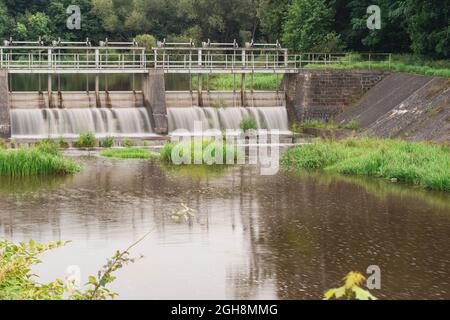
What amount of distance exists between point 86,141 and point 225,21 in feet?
147

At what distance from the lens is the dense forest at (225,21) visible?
61531mm

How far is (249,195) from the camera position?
1220 inches

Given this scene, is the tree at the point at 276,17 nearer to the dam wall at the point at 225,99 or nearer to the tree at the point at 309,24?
the tree at the point at 309,24

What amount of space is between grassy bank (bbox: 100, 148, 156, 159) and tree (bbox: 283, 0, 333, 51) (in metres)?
24.7

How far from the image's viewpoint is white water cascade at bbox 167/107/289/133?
160ft

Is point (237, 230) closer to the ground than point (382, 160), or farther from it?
closer to the ground

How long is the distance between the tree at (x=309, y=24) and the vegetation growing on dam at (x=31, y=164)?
3083cm

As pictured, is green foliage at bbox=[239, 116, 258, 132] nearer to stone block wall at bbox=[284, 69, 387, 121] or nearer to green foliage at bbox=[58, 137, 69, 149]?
stone block wall at bbox=[284, 69, 387, 121]

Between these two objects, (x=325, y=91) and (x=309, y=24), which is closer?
(x=325, y=91)

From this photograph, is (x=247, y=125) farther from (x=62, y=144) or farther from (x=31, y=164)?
(x=31, y=164)

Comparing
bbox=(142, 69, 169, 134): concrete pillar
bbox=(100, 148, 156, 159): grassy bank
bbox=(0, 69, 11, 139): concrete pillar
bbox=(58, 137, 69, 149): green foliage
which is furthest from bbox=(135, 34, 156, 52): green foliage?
bbox=(100, 148, 156, 159): grassy bank

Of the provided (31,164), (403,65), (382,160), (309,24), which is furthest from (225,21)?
(31,164)

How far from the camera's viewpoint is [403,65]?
53.1 meters

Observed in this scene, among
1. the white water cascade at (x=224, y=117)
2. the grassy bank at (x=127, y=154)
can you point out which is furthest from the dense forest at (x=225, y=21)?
the grassy bank at (x=127, y=154)
